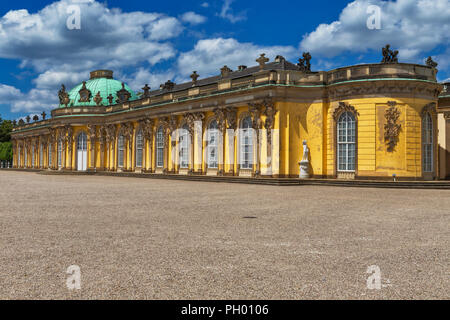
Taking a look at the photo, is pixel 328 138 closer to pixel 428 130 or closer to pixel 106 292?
pixel 428 130

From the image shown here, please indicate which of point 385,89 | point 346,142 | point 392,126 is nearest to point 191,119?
point 346,142

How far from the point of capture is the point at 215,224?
9914mm

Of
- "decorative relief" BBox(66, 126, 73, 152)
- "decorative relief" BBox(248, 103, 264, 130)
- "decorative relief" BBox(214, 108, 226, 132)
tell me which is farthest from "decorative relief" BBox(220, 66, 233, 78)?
"decorative relief" BBox(66, 126, 73, 152)

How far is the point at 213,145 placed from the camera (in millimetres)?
35875

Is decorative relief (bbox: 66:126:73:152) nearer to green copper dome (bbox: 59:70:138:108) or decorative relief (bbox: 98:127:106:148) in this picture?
green copper dome (bbox: 59:70:138:108)

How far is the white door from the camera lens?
5244cm

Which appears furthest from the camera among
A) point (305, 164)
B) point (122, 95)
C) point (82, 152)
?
point (122, 95)

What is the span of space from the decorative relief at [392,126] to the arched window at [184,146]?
57.9 ft

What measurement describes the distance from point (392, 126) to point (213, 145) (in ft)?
A: 47.5

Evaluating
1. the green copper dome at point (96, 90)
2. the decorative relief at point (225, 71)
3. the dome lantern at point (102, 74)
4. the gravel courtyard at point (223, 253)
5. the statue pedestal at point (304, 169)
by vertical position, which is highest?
the dome lantern at point (102, 74)

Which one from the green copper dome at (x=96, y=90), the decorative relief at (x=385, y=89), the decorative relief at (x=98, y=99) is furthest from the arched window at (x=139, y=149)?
the decorative relief at (x=385, y=89)

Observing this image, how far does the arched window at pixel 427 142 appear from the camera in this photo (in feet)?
93.4

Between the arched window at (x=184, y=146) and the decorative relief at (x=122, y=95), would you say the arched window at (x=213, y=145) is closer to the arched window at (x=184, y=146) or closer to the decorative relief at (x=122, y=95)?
the arched window at (x=184, y=146)

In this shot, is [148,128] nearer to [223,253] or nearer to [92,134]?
Result: [92,134]
